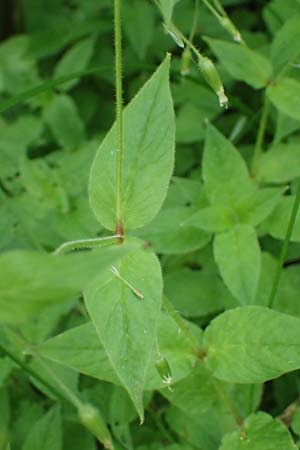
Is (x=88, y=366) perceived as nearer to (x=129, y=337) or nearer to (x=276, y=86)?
(x=129, y=337)

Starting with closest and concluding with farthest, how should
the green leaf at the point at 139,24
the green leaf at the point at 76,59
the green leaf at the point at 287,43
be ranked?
the green leaf at the point at 287,43
the green leaf at the point at 139,24
the green leaf at the point at 76,59

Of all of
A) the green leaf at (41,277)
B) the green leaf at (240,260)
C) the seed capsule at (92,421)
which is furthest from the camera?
the green leaf at (240,260)

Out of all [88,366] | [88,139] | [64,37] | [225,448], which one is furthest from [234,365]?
[64,37]

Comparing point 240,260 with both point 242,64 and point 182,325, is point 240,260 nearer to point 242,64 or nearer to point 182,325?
point 182,325

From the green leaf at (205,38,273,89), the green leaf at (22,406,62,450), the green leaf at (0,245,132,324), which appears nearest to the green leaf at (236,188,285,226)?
the green leaf at (205,38,273,89)

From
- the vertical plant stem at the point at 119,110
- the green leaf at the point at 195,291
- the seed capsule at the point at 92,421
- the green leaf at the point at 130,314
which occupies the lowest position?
the green leaf at the point at 195,291

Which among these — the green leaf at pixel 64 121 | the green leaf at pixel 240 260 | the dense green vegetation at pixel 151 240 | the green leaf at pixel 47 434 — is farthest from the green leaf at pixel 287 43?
the green leaf at pixel 47 434

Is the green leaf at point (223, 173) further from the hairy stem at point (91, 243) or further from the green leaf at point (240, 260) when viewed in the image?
the hairy stem at point (91, 243)
